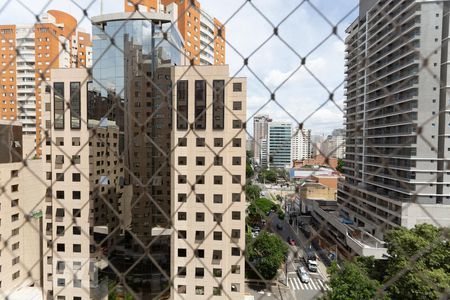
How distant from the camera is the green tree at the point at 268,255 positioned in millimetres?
5338

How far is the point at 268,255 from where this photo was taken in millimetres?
5422

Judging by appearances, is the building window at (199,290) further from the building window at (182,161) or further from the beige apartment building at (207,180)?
the building window at (182,161)

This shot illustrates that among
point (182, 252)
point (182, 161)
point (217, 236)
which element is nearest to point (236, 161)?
point (182, 161)

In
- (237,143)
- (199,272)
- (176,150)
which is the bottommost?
(199,272)

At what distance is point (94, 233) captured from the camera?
15.0 feet

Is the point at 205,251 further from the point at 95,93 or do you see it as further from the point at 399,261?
the point at 95,93

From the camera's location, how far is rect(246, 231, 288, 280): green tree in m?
5.34

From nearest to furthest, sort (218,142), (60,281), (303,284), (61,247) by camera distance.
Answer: (218,142) < (61,247) < (60,281) < (303,284)

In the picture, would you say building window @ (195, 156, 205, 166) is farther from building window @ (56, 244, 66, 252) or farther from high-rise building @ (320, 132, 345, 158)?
high-rise building @ (320, 132, 345, 158)

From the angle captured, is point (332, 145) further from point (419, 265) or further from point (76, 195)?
point (76, 195)

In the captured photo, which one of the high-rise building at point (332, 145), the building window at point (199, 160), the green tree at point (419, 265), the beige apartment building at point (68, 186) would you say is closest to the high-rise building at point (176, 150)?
the building window at point (199, 160)

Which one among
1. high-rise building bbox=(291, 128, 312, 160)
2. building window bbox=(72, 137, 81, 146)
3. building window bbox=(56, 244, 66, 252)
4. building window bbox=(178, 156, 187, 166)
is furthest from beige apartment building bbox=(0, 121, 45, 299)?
high-rise building bbox=(291, 128, 312, 160)

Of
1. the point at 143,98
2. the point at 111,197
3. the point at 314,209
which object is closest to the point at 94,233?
the point at 111,197

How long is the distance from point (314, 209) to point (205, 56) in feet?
21.7
